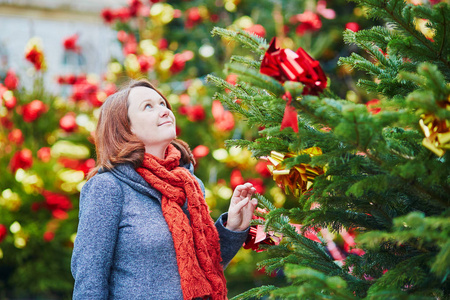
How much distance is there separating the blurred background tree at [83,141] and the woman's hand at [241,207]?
1.53m

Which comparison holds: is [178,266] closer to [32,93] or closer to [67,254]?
[67,254]

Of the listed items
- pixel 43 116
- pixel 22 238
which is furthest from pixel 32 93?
pixel 22 238

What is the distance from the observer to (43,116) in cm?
384

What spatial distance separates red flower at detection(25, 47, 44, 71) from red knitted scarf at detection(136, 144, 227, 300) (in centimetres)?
243

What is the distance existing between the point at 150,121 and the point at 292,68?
0.75 m

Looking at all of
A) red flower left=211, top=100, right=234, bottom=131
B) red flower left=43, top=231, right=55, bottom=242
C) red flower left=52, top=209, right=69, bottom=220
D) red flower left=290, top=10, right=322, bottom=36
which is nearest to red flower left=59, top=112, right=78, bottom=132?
red flower left=52, top=209, right=69, bottom=220

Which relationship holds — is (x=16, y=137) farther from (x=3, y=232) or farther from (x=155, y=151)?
(x=155, y=151)

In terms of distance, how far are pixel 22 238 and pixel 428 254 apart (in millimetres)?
3322

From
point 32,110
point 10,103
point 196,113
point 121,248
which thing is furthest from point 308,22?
point 121,248

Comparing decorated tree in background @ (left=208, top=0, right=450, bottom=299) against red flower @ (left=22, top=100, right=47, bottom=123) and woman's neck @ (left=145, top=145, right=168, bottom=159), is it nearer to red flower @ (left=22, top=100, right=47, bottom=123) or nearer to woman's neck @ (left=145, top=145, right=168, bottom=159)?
woman's neck @ (left=145, top=145, right=168, bottom=159)

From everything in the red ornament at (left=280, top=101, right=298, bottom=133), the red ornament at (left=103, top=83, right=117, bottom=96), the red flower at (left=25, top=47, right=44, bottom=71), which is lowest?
the red ornament at (left=103, top=83, right=117, bottom=96)

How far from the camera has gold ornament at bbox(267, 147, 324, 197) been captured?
1.18 m

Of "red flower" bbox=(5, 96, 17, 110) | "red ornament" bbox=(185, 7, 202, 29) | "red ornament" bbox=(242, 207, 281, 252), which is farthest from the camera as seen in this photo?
"red ornament" bbox=(185, 7, 202, 29)

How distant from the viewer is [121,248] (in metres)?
1.39
